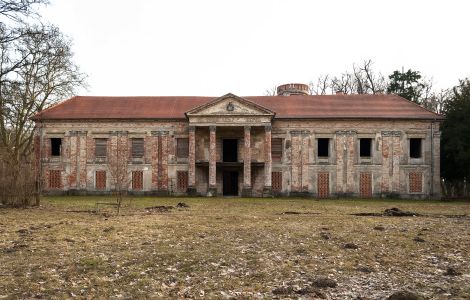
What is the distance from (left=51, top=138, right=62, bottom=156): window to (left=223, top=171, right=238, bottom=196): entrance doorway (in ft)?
46.5

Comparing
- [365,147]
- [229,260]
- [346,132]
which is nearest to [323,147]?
[346,132]

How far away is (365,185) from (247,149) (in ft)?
32.7

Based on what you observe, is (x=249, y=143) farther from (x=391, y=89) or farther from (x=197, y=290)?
(x=197, y=290)

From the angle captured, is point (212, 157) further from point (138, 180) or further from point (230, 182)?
point (138, 180)

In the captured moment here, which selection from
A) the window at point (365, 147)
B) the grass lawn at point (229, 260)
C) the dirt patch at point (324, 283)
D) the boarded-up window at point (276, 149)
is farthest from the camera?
the window at point (365, 147)

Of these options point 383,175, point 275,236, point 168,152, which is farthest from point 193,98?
point 275,236

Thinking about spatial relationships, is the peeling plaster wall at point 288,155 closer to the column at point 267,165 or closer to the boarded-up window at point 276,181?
the boarded-up window at point 276,181

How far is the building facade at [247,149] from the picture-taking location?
35031mm

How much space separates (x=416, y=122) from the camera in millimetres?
35406

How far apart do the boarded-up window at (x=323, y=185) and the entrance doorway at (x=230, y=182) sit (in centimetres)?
695

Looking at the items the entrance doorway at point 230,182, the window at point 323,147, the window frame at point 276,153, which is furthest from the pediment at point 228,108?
the entrance doorway at point 230,182

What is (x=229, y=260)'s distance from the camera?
8.84 metres

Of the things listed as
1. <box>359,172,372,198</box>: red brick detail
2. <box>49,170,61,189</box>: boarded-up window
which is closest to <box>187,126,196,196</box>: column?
<box>49,170,61,189</box>: boarded-up window

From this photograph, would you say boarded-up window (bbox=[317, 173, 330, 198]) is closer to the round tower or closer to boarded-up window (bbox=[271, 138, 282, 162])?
boarded-up window (bbox=[271, 138, 282, 162])
